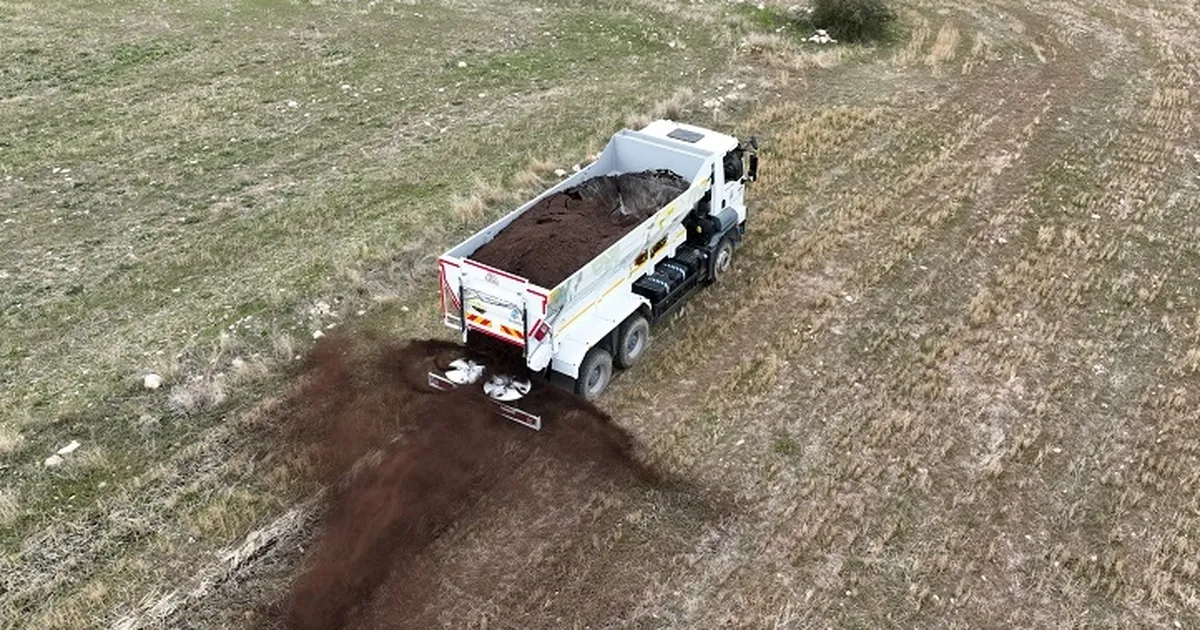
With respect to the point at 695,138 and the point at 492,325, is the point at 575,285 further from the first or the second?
the point at 695,138

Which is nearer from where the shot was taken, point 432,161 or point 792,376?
point 792,376

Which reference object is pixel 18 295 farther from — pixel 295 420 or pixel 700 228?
pixel 700 228

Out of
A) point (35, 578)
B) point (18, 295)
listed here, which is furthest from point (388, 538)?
point (18, 295)

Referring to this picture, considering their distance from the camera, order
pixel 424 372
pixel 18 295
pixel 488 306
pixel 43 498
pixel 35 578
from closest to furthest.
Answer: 1. pixel 35 578
2. pixel 43 498
3. pixel 488 306
4. pixel 424 372
5. pixel 18 295

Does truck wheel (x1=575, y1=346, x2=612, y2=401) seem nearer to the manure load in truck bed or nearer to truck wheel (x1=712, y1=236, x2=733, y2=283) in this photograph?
the manure load in truck bed

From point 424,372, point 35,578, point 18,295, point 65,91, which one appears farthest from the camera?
point 65,91

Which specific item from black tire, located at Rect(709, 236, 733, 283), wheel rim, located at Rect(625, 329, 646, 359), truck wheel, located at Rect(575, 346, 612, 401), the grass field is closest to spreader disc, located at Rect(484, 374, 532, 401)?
truck wheel, located at Rect(575, 346, 612, 401)
